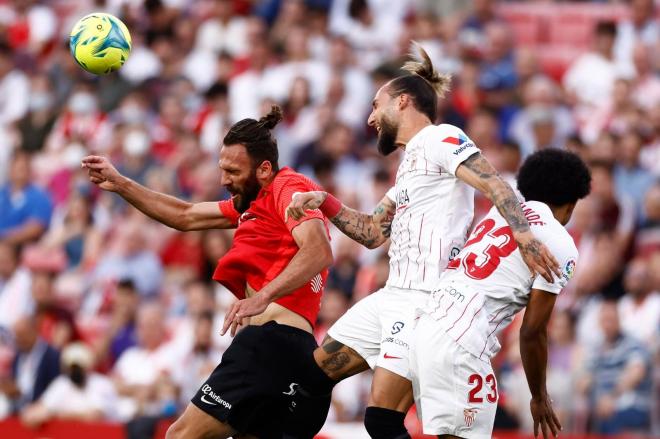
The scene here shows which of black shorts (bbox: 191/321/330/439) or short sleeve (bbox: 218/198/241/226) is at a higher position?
short sleeve (bbox: 218/198/241/226)

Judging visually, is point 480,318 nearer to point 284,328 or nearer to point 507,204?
point 507,204

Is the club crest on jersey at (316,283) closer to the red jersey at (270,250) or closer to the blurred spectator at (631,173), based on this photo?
the red jersey at (270,250)

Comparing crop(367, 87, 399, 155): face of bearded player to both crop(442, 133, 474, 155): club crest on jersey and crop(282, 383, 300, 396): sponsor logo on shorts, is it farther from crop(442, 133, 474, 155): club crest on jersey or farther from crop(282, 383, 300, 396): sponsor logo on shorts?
crop(282, 383, 300, 396): sponsor logo on shorts

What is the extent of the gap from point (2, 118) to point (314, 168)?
19.5 feet

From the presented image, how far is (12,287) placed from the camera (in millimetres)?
15578

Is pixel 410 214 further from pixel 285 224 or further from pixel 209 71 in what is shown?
pixel 209 71

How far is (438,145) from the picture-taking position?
7559 millimetres

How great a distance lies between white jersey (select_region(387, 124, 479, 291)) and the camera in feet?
25.1

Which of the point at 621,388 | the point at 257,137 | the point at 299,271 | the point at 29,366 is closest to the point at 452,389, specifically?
the point at 299,271

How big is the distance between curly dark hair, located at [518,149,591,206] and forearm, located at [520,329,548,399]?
77cm

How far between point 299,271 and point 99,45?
2.05 m

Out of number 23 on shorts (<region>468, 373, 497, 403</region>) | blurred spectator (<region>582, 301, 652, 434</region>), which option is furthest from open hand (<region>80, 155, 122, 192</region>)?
blurred spectator (<region>582, 301, 652, 434</region>)

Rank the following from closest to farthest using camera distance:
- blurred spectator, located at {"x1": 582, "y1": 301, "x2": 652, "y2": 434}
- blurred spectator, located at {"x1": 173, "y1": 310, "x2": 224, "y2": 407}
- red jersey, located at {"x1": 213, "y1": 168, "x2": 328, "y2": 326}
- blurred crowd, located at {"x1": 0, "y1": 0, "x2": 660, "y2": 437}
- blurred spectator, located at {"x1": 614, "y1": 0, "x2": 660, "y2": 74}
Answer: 1. red jersey, located at {"x1": 213, "y1": 168, "x2": 328, "y2": 326}
2. blurred spectator, located at {"x1": 582, "y1": 301, "x2": 652, "y2": 434}
3. blurred crowd, located at {"x1": 0, "y1": 0, "x2": 660, "y2": 437}
4. blurred spectator, located at {"x1": 173, "y1": 310, "x2": 224, "y2": 407}
5. blurred spectator, located at {"x1": 614, "y1": 0, "x2": 660, "y2": 74}

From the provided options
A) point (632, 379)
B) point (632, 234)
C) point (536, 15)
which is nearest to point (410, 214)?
point (632, 379)
